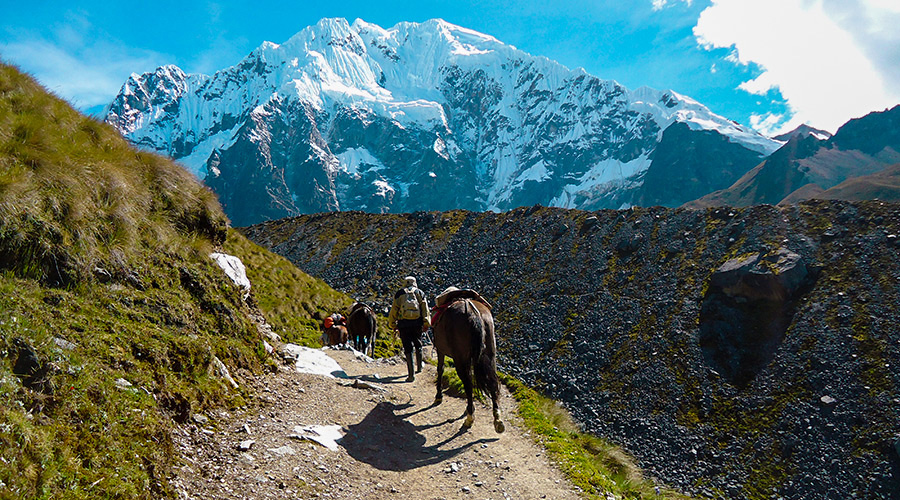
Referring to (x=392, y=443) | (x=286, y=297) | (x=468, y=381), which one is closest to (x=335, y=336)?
(x=286, y=297)

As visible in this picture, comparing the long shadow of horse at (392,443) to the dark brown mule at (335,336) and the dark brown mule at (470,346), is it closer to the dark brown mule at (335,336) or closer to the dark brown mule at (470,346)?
the dark brown mule at (470,346)

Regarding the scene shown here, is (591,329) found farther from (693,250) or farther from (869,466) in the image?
(869,466)

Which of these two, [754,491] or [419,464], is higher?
[419,464]

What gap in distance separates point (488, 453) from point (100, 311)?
7.00 metres

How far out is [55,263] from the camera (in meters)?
6.19

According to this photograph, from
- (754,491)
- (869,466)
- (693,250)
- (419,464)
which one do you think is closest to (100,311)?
(419,464)

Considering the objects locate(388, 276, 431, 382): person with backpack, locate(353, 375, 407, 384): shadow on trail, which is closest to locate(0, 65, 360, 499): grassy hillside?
locate(353, 375, 407, 384): shadow on trail

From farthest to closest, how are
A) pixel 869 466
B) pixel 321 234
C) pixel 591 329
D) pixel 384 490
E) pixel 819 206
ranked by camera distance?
1. pixel 321 234
2. pixel 819 206
3. pixel 591 329
4. pixel 869 466
5. pixel 384 490

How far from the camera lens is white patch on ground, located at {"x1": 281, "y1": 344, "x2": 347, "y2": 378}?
11209mm

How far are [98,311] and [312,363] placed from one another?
21.0 ft

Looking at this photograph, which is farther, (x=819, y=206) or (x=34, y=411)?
(x=819, y=206)

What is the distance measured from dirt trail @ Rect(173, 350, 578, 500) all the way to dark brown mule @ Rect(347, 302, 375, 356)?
24.7 feet

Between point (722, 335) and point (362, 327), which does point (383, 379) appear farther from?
point (722, 335)

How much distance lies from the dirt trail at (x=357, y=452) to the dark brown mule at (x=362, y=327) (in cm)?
752
